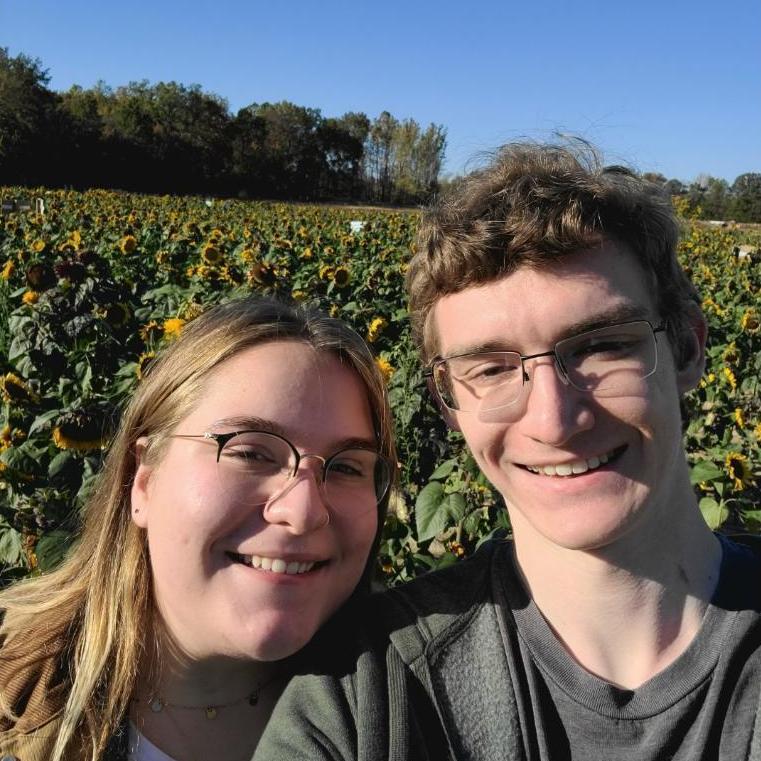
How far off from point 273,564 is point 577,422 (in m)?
0.51

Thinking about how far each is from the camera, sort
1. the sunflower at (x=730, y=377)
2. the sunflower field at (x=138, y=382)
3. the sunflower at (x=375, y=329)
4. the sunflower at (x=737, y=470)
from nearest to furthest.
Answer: the sunflower field at (x=138, y=382), the sunflower at (x=737, y=470), the sunflower at (x=375, y=329), the sunflower at (x=730, y=377)

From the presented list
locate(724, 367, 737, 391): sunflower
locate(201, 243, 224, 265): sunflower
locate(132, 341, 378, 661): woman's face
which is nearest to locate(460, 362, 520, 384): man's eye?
locate(132, 341, 378, 661): woman's face

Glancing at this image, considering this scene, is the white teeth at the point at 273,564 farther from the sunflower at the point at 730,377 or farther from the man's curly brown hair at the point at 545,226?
the sunflower at the point at 730,377

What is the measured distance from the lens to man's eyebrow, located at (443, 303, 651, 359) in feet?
4.01

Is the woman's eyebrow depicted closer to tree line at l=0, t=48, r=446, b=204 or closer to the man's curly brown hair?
the man's curly brown hair

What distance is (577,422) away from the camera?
120cm

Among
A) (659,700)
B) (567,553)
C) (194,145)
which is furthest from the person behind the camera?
(194,145)

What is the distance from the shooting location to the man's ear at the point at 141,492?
145 centimetres

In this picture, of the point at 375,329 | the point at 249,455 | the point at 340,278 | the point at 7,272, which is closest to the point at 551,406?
the point at 249,455

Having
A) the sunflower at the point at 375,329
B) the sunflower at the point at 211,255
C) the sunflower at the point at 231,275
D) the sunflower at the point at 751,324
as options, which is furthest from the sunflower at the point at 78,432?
the sunflower at the point at 751,324

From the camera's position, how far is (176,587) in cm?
132

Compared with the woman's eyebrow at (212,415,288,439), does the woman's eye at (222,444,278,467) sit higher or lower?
lower

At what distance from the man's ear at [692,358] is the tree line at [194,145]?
29.2 metres

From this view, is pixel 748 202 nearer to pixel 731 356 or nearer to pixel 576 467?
pixel 731 356
